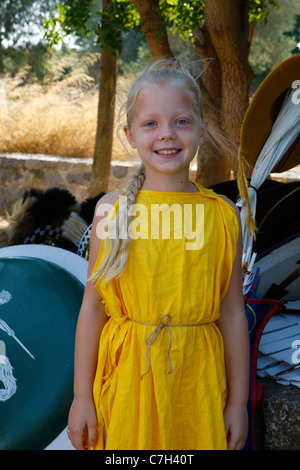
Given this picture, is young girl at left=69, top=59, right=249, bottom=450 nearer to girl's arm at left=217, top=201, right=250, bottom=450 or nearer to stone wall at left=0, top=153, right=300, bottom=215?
girl's arm at left=217, top=201, right=250, bottom=450

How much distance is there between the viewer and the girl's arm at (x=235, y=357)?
5.03ft

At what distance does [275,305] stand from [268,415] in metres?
0.44

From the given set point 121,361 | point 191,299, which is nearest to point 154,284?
point 191,299

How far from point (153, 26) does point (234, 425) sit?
11.9 ft

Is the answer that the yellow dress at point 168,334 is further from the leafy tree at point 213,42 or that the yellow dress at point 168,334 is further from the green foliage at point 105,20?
the green foliage at point 105,20

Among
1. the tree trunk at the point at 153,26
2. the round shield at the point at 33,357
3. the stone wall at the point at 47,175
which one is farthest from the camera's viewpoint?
the stone wall at the point at 47,175

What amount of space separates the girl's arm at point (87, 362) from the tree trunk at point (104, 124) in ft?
14.0

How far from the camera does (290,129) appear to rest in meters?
2.53

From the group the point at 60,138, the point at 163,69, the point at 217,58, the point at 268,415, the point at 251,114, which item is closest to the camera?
the point at 163,69

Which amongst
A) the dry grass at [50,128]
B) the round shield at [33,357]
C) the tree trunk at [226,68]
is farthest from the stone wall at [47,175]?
the round shield at [33,357]

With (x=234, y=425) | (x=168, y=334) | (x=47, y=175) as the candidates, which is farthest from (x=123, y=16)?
(x=234, y=425)

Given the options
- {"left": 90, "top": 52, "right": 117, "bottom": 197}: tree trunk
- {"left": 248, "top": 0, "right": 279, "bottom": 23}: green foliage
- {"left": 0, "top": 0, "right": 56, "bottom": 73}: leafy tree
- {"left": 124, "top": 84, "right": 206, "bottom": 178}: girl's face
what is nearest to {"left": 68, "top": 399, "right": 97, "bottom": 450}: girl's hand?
{"left": 124, "top": 84, "right": 206, "bottom": 178}: girl's face

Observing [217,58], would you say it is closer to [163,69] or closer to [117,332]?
[163,69]

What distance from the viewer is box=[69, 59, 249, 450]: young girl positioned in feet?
4.88
